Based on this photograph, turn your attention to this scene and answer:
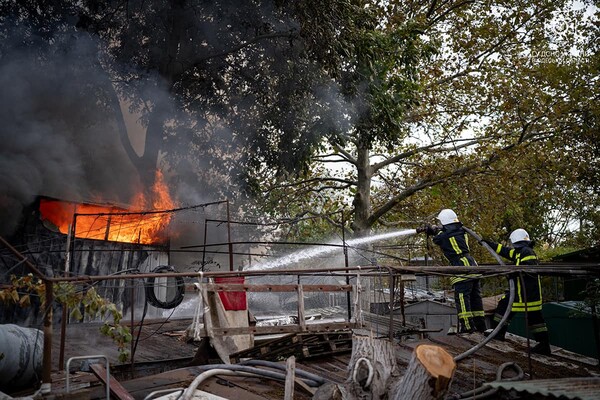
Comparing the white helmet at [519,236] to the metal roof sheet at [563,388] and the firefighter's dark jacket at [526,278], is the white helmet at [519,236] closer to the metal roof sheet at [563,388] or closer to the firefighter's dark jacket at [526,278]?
the firefighter's dark jacket at [526,278]

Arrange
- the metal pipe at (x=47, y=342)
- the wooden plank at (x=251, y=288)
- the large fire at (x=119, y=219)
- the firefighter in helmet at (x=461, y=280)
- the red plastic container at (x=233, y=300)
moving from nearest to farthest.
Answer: the metal pipe at (x=47, y=342), the wooden plank at (x=251, y=288), the red plastic container at (x=233, y=300), the firefighter in helmet at (x=461, y=280), the large fire at (x=119, y=219)

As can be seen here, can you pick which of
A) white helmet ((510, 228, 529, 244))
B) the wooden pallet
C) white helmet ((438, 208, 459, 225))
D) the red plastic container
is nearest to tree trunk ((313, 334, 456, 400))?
the wooden pallet

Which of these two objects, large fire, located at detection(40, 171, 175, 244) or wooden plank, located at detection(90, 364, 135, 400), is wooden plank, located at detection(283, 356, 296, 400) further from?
large fire, located at detection(40, 171, 175, 244)

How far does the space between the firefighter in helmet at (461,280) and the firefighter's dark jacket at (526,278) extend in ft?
1.63

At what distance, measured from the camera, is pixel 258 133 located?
52.2 ft

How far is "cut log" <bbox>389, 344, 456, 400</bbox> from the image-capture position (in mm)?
3953

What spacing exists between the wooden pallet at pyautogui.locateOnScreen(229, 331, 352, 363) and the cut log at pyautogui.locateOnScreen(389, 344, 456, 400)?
3.03 m

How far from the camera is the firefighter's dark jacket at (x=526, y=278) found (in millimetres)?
8586

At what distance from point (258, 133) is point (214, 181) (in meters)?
2.77

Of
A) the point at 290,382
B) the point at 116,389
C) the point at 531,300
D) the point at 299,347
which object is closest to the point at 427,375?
the point at 290,382

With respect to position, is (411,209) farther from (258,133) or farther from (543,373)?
(543,373)

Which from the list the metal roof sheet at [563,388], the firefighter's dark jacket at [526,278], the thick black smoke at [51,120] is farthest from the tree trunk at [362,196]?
the metal roof sheet at [563,388]

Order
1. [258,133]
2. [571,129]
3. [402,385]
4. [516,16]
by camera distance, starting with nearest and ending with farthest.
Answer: [402,385] → [258,133] → [571,129] → [516,16]

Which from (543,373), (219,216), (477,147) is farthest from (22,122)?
(477,147)
